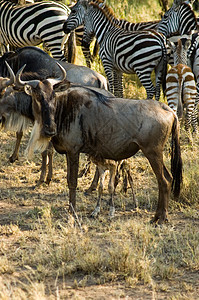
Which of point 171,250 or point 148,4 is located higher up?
point 148,4

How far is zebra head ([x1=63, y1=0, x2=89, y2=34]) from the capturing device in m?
10.0

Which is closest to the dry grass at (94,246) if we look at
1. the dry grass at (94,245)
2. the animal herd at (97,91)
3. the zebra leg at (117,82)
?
Answer: the dry grass at (94,245)

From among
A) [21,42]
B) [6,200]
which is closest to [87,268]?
Answer: [6,200]

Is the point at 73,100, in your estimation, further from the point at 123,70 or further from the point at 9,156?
the point at 123,70

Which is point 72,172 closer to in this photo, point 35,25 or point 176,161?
point 176,161

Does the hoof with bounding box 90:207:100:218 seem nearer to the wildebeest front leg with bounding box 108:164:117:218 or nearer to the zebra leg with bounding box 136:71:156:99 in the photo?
the wildebeest front leg with bounding box 108:164:117:218

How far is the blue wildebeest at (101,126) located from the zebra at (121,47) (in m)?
3.77

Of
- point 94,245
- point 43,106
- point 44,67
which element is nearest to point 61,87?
point 43,106

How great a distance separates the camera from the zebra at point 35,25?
9984mm

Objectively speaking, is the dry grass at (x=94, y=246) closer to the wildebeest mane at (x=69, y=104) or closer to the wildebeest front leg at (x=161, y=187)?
the wildebeest front leg at (x=161, y=187)

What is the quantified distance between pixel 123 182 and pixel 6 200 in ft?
5.22

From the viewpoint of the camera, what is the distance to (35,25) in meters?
10.1

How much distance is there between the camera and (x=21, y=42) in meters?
10.4

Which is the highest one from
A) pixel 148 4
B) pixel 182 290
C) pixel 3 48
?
pixel 148 4
